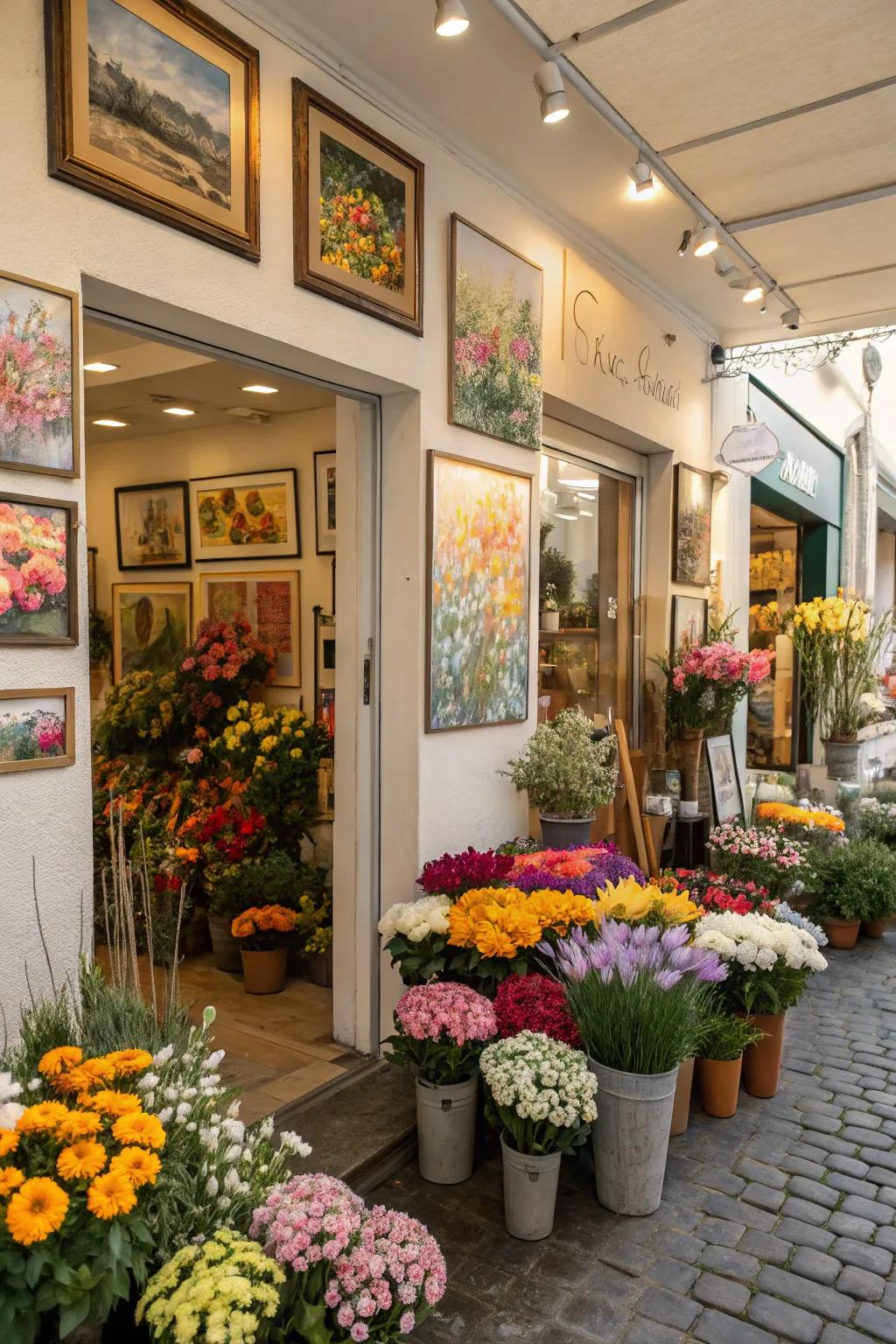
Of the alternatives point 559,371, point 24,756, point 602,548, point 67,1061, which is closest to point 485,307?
point 559,371

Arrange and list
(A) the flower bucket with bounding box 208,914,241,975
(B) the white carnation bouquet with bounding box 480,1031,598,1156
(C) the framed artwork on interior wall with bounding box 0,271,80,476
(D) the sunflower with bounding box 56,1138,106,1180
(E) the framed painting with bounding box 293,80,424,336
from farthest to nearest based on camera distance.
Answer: (A) the flower bucket with bounding box 208,914,241,975, (E) the framed painting with bounding box 293,80,424,336, (B) the white carnation bouquet with bounding box 480,1031,598,1156, (C) the framed artwork on interior wall with bounding box 0,271,80,476, (D) the sunflower with bounding box 56,1138,106,1180

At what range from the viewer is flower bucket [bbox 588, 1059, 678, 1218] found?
107 inches

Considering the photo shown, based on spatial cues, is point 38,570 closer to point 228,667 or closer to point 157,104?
point 157,104

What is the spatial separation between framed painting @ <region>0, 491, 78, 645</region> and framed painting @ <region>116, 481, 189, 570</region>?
3.49 metres

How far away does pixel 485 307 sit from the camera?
390 centimetres

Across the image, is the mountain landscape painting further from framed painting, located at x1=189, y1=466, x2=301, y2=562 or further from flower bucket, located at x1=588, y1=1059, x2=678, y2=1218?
flower bucket, located at x1=588, y1=1059, x2=678, y2=1218

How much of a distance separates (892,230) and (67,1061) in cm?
506

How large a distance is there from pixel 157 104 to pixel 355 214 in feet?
2.76

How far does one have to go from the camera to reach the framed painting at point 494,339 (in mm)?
3746

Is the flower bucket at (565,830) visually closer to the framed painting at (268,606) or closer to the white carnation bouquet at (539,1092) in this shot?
the white carnation bouquet at (539,1092)

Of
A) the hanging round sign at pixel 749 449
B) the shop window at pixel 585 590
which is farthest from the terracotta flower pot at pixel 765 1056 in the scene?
the hanging round sign at pixel 749 449

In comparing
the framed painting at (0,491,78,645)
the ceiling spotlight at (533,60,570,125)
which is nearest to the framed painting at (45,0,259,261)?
the framed painting at (0,491,78,645)

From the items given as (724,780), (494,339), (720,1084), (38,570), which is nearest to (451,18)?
(494,339)

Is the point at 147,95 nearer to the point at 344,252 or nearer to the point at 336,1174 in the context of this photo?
the point at 344,252
